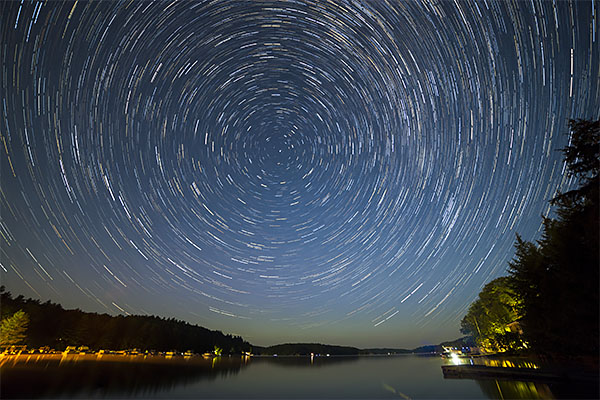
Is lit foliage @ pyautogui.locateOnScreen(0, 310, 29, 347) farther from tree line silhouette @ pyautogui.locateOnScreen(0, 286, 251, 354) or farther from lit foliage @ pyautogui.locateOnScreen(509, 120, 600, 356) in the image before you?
lit foliage @ pyautogui.locateOnScreen(509, 120, 600, 356)

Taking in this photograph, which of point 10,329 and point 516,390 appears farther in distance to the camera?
point 10,329

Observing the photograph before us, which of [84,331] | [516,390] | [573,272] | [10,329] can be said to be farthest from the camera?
[84,331]

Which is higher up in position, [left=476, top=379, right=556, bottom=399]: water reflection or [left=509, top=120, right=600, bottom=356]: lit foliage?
[left=509, top=120, right=600, bottom=356]: lit foliage

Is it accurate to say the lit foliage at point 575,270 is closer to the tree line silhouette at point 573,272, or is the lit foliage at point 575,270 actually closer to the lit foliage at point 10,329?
the tree line silhouette at point 573,272

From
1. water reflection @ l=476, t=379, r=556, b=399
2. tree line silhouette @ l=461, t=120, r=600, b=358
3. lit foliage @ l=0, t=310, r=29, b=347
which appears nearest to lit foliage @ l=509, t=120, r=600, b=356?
tree line silhouette @ l=461, t=120, r=600, b=358

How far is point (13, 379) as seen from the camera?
2406cm

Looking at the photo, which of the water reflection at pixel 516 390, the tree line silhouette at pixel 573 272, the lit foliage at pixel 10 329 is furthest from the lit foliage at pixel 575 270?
the lit foliage at pixel 10 329

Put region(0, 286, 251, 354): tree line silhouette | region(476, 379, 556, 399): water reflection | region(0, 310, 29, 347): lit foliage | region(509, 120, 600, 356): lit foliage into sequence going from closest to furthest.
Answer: region(509, 120, 600, 356): lit foliage
region(476, 379, 556, 399): water reflection
region(0, 310, 29, 347): lit foliage
region(0, 286, 251, 354): tree line silhouette

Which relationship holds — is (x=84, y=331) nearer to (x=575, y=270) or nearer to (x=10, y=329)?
(x=10, y=329)

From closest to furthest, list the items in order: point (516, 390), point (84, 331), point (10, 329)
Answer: point (516, 390), point (10, 329), point (84, 331)

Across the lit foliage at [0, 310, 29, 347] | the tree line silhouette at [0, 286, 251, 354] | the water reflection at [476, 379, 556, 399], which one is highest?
the tree line silhouette at [0, 286, 251, 354]

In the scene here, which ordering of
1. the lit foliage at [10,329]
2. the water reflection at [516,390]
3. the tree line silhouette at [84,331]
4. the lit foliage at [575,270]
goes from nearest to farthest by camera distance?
the lit foliage at [575,270] < the water reflection at [516,390] < the lit foliage at [10,329] < the tree line silhouette at [84,331]

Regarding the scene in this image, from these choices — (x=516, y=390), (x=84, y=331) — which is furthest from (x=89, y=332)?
(x=516, y=390)

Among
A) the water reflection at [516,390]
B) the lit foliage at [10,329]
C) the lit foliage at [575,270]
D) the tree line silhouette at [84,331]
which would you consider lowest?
the water reflection at [516,390]
